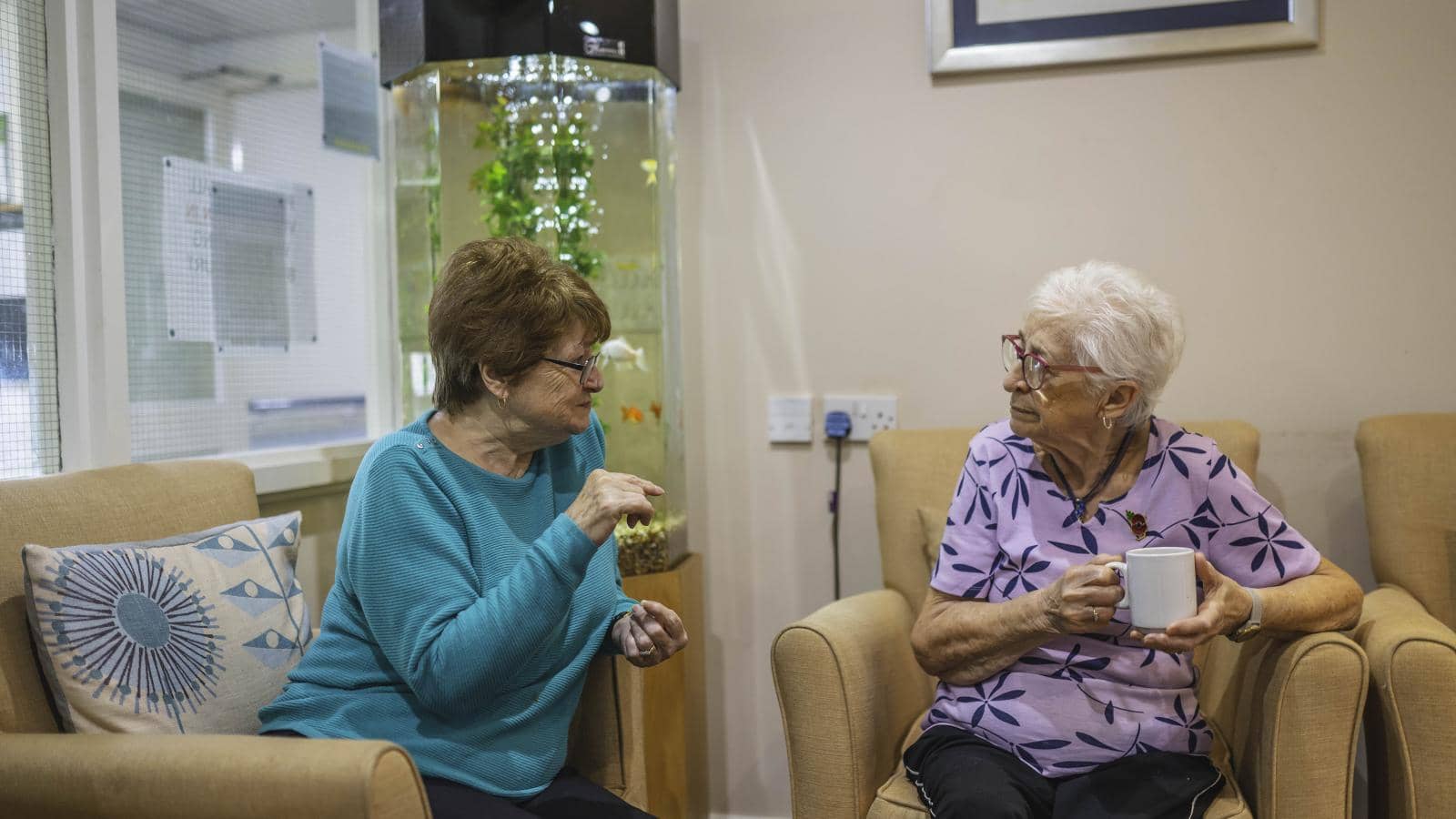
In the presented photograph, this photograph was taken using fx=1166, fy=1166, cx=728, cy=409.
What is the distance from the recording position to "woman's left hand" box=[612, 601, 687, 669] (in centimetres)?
161

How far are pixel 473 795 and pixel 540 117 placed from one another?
1348mm

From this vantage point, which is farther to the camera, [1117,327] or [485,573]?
[1117,327]

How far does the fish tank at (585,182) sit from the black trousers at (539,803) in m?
0.77

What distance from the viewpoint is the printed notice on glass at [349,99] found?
8.14ft

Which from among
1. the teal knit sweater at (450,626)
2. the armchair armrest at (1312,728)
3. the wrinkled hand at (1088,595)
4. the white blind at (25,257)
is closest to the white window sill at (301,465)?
the white blind at (25,257)

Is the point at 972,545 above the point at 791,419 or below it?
below

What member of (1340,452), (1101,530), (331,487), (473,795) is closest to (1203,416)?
(1340,452)

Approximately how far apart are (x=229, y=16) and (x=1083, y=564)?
1.90m

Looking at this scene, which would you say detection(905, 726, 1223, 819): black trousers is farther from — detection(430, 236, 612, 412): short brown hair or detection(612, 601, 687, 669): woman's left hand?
detection(430, 236, 612, 412): short brown hair

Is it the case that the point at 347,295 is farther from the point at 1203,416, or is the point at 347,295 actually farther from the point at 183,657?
the point at 1203,416

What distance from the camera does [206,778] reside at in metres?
1.20

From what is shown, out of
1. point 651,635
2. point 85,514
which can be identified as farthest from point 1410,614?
point 85,514

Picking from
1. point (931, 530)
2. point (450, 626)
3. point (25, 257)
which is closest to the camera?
point (450, 626)

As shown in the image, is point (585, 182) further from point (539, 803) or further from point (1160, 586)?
point (1160, 586)
